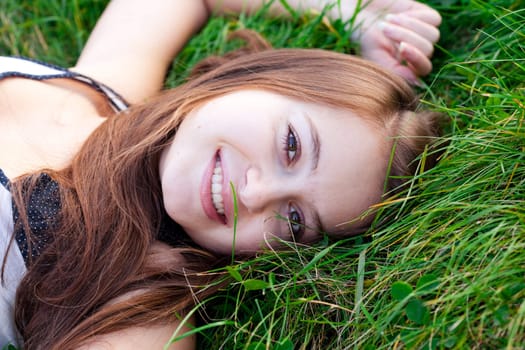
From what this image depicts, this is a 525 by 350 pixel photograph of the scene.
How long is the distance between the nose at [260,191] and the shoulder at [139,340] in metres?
0.57

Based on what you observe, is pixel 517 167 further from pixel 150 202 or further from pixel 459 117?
pixel 150 202

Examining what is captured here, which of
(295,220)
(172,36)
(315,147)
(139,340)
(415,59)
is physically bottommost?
(139,340)

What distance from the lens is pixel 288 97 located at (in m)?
2.38

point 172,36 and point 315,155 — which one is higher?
point 172,36

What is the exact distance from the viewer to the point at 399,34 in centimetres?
314

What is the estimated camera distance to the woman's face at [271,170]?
2242mm

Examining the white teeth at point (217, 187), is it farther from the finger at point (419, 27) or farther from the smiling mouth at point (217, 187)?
the finger at point (419, 27)

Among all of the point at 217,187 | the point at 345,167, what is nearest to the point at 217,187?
the point at 217,187

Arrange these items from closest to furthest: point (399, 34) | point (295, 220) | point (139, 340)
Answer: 1. point (139, 340)
2. point (295, 220)
3. point (399, 34)

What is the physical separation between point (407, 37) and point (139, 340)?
2.06 metres

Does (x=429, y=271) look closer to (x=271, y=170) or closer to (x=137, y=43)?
(x=271, y=170)

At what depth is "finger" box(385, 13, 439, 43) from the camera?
3.17 m

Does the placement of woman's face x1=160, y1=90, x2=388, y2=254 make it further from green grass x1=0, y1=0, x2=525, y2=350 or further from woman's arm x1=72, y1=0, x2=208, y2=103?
woman's arm x1=72, y1=0, x2=208, y2=103

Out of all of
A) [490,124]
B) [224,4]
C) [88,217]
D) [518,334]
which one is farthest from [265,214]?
[224,4]
